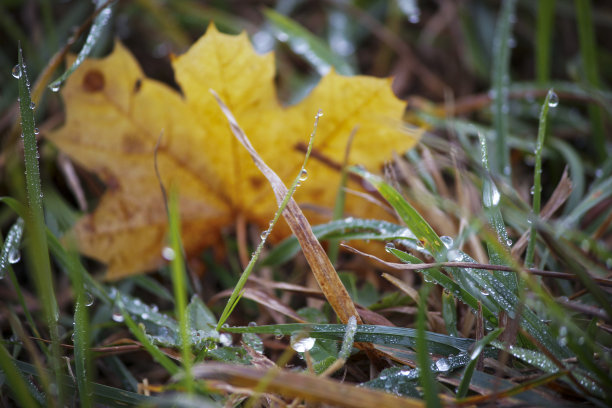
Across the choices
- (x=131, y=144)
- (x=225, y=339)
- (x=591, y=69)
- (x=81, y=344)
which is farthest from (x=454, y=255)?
(x=591, y=69)

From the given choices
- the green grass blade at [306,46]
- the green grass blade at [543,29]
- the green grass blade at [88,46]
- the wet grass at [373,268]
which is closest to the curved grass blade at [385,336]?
the wet grass at [373,268]

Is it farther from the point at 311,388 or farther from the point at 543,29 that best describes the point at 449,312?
the point at 543,29

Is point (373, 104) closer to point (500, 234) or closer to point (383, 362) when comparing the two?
point (500, 234)

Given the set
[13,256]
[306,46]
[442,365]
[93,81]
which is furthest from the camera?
[306,46]

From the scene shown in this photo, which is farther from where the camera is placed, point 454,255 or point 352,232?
point 352,232

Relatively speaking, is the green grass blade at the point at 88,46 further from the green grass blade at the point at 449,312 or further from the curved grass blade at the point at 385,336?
the green grass blade at the point at 449,312

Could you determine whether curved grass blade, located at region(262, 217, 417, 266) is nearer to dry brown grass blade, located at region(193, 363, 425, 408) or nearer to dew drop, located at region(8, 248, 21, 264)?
dry brown grass blade, located at region(193, 363, 425, 408)
